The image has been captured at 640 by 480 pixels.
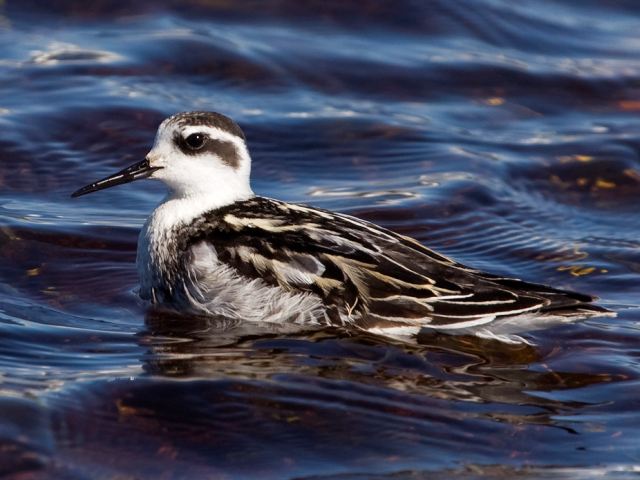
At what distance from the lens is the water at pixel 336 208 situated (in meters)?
5.98

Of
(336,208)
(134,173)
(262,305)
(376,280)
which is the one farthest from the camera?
(336,208)

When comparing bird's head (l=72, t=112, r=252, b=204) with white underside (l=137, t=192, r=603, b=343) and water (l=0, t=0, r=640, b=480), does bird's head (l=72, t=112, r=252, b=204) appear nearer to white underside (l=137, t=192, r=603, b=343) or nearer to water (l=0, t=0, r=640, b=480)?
white underside (l=137, t=192, r=603, b=343)

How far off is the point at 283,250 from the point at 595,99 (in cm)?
567

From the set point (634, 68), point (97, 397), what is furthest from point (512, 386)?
point (634, 68)

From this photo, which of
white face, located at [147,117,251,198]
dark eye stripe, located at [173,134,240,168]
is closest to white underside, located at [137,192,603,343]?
white face, located at [147,117,251,198]

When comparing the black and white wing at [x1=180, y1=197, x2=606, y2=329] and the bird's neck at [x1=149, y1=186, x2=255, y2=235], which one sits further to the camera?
the bird's neck at [x1=149, y1=186, x2=255, y2=235]

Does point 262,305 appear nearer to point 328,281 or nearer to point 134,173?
point 328,281

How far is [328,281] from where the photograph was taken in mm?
7066

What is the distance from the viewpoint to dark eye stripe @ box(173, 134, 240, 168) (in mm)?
7723

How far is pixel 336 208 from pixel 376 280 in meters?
2.44

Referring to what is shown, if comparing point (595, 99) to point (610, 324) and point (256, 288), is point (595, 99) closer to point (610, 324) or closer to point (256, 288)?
point (610, 324)

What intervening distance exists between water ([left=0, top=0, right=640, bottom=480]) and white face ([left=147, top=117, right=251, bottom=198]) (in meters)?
0.76

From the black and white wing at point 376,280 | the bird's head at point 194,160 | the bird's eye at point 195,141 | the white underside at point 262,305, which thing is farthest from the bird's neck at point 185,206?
the black and white wing at point 376,280

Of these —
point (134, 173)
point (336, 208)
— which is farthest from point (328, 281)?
point (336, 208)
